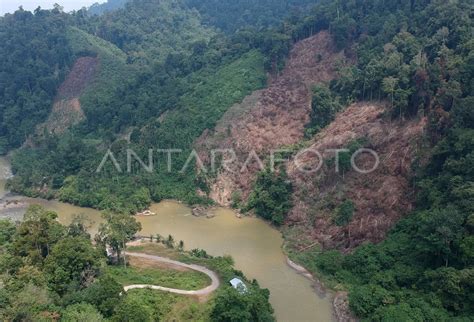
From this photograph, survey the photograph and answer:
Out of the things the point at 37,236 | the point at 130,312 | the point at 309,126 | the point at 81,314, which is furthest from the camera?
the point at 309,126

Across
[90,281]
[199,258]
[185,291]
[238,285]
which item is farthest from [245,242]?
[90,281]

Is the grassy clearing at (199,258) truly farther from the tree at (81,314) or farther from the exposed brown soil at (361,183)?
the tree at (81,314)

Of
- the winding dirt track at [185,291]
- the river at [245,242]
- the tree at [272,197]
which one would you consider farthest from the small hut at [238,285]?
the tree at [272,197]

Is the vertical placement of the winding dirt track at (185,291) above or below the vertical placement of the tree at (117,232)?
below

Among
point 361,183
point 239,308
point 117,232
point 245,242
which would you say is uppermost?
point 361,183

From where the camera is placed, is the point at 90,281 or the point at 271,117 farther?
the point at 271,117

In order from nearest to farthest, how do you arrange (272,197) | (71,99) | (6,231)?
1. (6,231)
2. (272,197)
3. (71,99)

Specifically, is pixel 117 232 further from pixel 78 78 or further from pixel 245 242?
pixel 78 78
